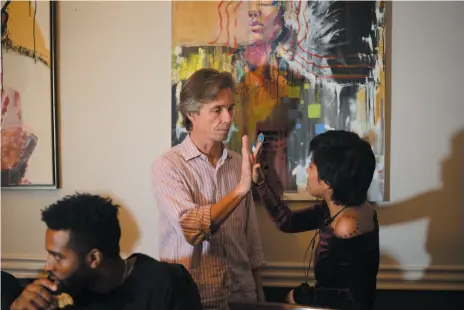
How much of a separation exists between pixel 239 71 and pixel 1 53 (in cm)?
54

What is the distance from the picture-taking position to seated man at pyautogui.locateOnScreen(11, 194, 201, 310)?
2.75ft

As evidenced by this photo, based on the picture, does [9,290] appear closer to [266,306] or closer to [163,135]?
[163,135]

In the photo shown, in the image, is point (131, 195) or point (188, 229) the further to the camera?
point (131, 195)

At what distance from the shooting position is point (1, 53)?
1.03 metres

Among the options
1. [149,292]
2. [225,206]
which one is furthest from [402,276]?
[149,292]

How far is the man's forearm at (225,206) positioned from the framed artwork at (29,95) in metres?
0.36

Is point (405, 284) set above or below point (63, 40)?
below

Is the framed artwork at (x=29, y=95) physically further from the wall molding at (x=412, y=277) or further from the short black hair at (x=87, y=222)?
the wall molding at (x=412, y=277)

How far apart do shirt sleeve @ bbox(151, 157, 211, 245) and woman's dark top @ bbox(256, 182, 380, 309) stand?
0.59 ft

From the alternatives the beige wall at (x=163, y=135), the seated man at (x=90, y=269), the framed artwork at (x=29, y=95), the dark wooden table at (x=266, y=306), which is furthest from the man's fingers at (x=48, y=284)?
the dark wooden table at (x=266, y=306)

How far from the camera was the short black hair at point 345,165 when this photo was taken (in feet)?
3.44

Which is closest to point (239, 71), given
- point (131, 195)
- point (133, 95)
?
point (133, 95)

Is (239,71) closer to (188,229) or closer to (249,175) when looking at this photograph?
(249,175)

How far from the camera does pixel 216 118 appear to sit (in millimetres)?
994
